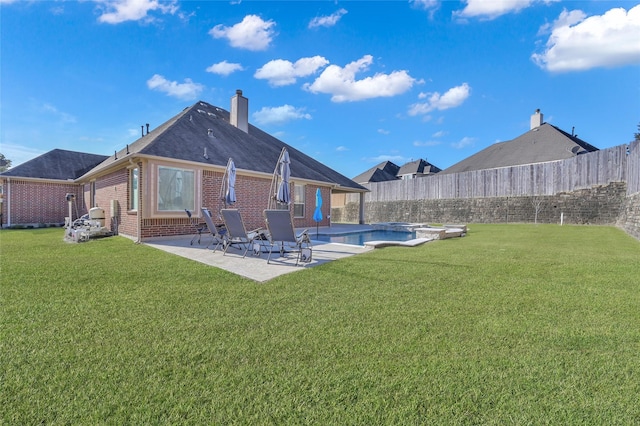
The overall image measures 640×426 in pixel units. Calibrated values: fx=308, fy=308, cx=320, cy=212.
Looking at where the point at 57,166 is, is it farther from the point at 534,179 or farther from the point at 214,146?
the point at 534,179

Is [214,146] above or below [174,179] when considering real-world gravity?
above

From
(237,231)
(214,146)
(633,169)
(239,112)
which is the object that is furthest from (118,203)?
(633,169)

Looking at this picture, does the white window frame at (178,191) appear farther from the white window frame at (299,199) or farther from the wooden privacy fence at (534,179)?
the wooden privacy fence at (534,179)

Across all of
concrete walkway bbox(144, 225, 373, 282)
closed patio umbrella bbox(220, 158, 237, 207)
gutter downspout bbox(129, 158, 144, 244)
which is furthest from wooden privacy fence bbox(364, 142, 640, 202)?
gutter downspout bbox(129, 158, 144, 244)

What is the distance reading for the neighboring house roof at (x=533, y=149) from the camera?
2255 centimetres

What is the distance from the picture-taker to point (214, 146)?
43.3ft

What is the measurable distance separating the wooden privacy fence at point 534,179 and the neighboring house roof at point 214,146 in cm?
679

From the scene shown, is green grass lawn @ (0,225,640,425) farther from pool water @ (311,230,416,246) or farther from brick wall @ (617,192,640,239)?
brick wall @ (617,192,640,239)

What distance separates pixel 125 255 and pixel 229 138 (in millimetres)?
9239

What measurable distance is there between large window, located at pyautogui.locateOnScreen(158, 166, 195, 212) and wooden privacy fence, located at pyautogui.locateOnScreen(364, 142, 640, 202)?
16687 millimetres

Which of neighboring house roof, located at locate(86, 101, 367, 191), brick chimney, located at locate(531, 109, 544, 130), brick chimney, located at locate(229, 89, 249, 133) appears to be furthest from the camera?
brick chimney, located at locate(531, 109, 544, 130)

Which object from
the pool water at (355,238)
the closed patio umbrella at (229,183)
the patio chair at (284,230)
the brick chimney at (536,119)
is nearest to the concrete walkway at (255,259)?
the patio chair at (284,230)

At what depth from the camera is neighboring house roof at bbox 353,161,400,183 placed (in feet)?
134

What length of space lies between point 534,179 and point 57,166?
2834 centimetres
